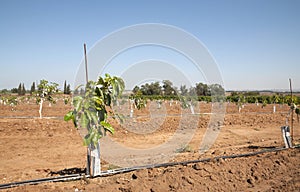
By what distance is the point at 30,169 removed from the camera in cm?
528

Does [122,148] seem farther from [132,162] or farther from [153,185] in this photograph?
[153,185]

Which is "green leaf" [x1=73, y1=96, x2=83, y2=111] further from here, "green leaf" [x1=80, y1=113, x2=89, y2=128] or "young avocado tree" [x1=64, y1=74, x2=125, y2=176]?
"green leaf" [x1=80, y1=113, x2=89, y2=128]

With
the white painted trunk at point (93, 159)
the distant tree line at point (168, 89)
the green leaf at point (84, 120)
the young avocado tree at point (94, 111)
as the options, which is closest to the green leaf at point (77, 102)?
the young avocado tree at point (94, 111)

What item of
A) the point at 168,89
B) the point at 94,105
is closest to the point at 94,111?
the point at 94,105

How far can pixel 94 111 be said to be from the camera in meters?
3.88

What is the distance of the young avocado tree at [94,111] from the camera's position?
3.66 metres

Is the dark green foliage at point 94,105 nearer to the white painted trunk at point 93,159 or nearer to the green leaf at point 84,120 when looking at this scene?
the green leaf at point 84,120

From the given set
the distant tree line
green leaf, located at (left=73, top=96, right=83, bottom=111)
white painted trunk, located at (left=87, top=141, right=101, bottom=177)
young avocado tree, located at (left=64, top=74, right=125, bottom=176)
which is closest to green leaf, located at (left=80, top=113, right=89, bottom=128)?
young avocado tree, located at (left=64, top=74, right=125, bottom=176)

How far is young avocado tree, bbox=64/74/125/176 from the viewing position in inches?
144

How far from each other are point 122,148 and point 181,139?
114 inches

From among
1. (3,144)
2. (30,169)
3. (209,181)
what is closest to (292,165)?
(209,181)

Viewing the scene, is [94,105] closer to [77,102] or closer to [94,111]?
[94,111]

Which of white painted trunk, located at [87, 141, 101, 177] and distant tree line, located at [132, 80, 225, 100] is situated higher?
distant tree line, located at [132, 80, 225, 100]

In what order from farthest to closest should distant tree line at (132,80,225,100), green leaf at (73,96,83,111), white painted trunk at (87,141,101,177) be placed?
distant tree line at (132,80,225,100)
white painted trunk at (87,141,101,177)
green leaf at (73,96,83,111)
